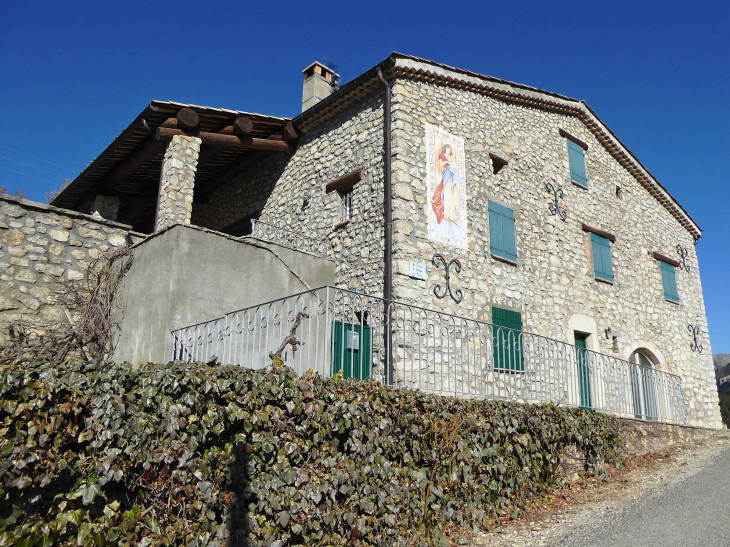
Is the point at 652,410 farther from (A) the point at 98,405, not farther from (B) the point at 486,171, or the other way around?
(A) the point at 98,405

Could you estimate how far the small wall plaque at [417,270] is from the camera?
818 cm

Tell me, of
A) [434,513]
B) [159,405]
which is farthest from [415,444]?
[159,405]

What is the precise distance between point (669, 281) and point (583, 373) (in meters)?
6.27

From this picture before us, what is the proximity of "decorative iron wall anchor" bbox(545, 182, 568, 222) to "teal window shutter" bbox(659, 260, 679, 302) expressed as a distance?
4275 mm

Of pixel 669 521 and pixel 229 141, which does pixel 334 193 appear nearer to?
pixel 229 141

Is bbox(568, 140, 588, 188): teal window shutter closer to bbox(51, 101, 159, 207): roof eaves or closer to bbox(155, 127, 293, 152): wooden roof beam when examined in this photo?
bbox(155, 127, 293, 152): wooden roof beam

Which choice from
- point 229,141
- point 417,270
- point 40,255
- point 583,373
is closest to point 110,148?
point 229,141

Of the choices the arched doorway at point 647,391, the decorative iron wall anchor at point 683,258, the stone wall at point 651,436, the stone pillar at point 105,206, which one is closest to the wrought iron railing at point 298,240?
the stone pillar at point 105,206

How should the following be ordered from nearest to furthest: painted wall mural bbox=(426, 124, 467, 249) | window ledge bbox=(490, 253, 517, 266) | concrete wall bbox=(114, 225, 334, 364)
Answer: concrete wall bbox=(114, 225, 334, 364)
painted wall mural bbox=(426, 124, 467, 249)
window ledge bbox=(490, 253, 517, 266)

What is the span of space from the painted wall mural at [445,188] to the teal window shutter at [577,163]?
393cm

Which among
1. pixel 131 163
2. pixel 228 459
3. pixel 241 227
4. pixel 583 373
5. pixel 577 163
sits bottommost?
pixel 228 459

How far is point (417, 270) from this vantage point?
8.26m

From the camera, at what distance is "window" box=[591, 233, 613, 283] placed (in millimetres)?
11988

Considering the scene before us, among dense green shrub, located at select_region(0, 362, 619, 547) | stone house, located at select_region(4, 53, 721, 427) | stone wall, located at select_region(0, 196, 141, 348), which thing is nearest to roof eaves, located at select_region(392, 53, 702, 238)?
stone house, located at select_region(4, 53, 721, 427)
